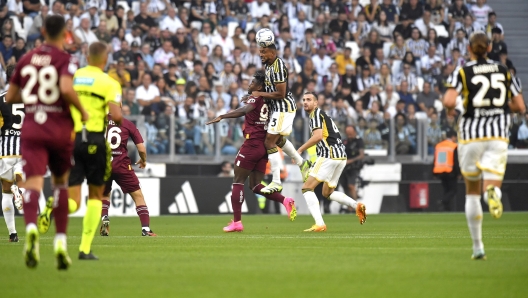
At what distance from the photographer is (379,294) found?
696 centimetres

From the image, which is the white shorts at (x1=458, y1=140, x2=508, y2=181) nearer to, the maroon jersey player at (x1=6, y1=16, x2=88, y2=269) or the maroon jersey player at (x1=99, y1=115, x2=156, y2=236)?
the maroon jersey player at (x1=6, y1=16, x2=88, y2=269)

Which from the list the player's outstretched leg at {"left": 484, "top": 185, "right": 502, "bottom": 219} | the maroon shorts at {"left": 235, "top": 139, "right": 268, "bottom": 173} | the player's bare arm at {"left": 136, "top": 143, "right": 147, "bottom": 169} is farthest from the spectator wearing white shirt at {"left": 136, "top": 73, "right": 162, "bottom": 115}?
the player's outstretched leg at {"left": 484, "top": 185, "right": 502, "bottom": 219}

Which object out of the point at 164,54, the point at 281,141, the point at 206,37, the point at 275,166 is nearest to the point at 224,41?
the point at 206,37

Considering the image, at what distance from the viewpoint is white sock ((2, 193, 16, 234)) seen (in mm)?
13109

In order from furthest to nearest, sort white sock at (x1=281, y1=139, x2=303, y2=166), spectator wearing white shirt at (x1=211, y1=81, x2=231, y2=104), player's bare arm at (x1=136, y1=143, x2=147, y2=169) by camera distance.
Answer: spectator wearing white shirt at (x1=211, y1=81, x2=231, y2=104)
white sock at (x1=281, y1=139, x2=303, y2=166)
player's bare arm at (x1=136, y1=143, x2=147, y2=169)

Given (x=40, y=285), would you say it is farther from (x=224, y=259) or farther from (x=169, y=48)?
(x=169, y=48)

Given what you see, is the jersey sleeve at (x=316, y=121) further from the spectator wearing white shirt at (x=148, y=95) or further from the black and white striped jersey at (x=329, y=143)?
the spectator wearing white shirt at (x=148, y=95)

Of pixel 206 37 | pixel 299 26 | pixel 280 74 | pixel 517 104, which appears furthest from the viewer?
pixel 299 26

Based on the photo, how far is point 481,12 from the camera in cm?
3209

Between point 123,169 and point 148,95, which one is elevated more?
point 148,95

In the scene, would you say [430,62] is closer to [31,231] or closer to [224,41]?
[224,41]

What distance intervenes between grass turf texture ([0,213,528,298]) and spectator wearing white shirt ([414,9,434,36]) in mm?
17308

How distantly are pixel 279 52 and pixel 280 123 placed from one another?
477 inches

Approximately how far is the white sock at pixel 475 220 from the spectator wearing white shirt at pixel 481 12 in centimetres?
2330
